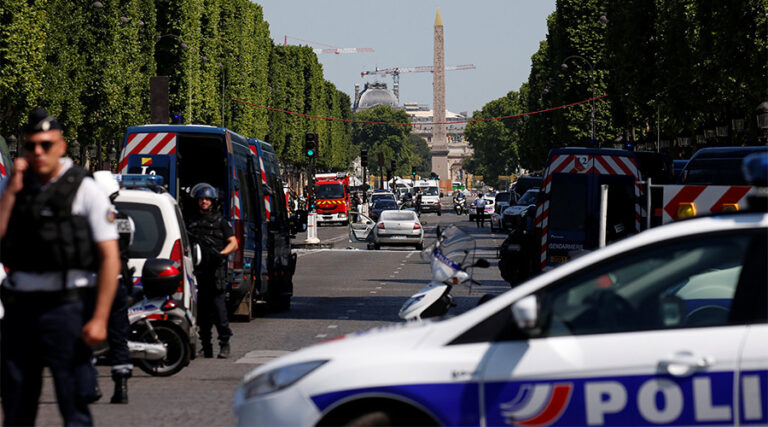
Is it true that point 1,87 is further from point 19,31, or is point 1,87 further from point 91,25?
point 91,25

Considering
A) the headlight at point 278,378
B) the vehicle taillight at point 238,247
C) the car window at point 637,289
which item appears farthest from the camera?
the vehicle taillight at point 238,247

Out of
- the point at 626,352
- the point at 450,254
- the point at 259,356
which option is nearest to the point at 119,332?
the point at 450,254

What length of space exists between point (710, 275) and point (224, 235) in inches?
258

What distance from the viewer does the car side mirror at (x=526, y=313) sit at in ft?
17.6

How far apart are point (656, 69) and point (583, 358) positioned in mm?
40715

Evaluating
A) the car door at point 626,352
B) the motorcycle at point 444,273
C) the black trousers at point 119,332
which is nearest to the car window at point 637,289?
the car door at point 626,352

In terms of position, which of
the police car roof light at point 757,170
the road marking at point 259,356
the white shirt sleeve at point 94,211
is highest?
the police car roof light at point 757,170

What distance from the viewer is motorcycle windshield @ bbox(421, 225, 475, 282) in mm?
11000

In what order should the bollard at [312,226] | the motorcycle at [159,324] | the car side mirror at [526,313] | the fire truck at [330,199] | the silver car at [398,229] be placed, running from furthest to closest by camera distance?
the fire truck at [330,199], the bollard at [312,226], the silver car at [398,229], the motorcycle at [159,324], the car side mirror at [526,313]

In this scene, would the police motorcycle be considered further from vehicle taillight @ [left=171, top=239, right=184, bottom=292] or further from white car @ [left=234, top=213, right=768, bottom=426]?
white car @ [left=234, top=213, right=768, bottom=426]

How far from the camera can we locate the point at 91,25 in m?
48.5

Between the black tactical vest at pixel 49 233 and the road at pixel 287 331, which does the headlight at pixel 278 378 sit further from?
the road at pixel 287 331

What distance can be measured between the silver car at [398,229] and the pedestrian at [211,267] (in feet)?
90.2

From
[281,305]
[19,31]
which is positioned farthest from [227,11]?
[281,305]
